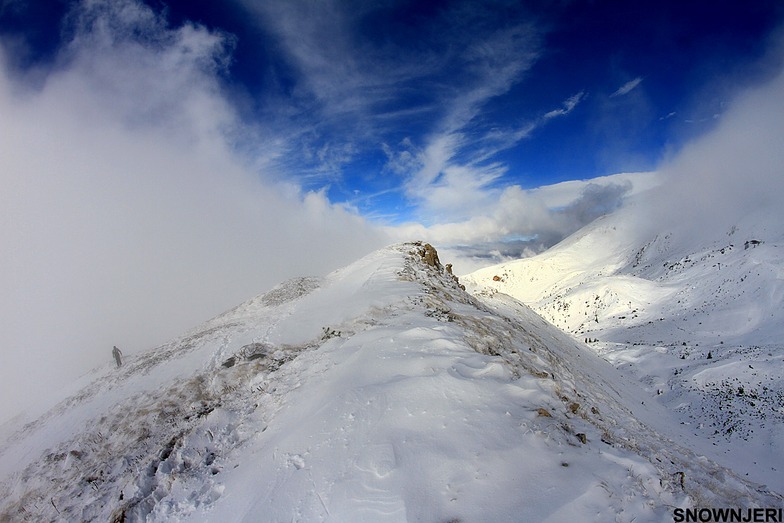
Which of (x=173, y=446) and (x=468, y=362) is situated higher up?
(x=468, y=362)

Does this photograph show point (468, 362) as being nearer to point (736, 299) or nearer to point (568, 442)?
point (568, 442)

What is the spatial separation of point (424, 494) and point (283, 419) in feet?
18.2

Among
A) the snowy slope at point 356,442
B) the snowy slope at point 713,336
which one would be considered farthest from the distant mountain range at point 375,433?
the snowy slope at point 713,336

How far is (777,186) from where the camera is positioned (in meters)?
114

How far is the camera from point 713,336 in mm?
46219

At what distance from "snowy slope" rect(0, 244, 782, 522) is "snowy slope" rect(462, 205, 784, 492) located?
11.5 m

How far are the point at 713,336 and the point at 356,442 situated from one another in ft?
196

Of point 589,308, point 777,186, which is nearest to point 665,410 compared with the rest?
point 589,308

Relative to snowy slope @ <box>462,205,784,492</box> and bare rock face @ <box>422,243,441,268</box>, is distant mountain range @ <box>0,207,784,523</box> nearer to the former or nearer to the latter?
snowy slope @ <box>462,205,784,492</box>

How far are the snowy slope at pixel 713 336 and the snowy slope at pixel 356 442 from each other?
37.7 feet

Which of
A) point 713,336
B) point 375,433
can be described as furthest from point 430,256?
point 713,336

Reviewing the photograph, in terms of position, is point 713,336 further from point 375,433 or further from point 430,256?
point 375,433

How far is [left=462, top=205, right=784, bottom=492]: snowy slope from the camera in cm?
2184

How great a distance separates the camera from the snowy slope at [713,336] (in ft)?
71.7
